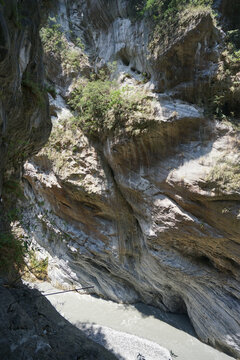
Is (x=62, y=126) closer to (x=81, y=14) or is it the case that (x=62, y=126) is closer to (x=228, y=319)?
(x=81, y=14)

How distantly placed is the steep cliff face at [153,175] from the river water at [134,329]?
41cm

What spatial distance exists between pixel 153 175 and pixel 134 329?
611 cm

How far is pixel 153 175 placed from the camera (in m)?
6.41

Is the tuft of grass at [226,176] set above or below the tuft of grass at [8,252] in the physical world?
below

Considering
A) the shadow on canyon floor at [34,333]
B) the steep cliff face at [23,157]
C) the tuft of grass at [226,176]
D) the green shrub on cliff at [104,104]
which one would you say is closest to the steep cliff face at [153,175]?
the tuft of grass at [226,176]

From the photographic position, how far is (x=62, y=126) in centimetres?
794

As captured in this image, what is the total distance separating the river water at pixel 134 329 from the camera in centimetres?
621

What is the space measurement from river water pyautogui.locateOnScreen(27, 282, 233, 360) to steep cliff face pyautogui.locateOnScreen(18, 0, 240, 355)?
1.35 ft

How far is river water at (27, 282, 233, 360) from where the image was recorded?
20.4ft

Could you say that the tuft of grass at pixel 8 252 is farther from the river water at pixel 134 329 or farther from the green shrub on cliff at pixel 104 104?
the green shrub on cliff at pixel 104 104

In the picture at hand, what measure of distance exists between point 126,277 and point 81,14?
11.7 m

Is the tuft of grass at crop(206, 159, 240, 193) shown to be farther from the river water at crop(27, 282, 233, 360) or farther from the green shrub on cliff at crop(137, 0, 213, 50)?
the river water at crop(27, 282, 233, 360)

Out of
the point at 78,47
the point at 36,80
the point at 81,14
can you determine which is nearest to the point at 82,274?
the point at 36,80

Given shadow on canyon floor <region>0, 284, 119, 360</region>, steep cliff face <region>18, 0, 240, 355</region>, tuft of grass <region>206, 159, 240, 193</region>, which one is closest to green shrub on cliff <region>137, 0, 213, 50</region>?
steep cliff face <region>18, 0, 240, 355</region>
